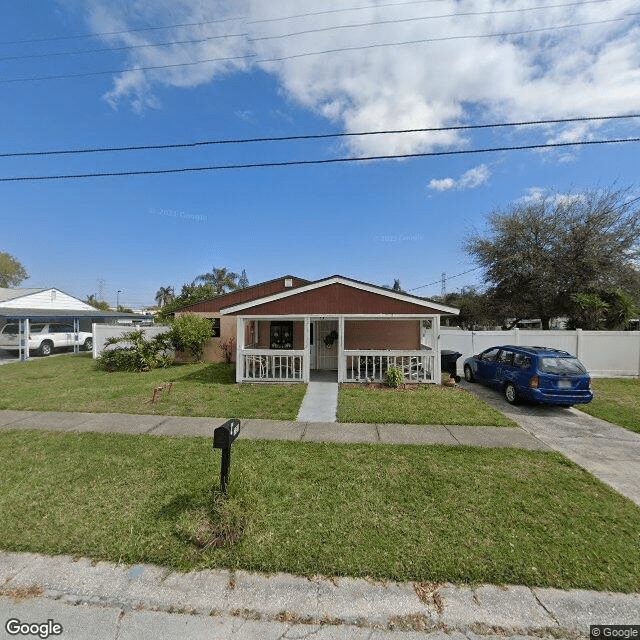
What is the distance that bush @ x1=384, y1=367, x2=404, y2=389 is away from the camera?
29.7 feet

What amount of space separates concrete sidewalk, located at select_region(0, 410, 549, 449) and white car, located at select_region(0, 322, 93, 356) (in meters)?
14.0

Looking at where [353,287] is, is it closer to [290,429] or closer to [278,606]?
[290,429]

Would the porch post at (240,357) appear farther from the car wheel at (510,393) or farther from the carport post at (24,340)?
the carport post at (24,340)

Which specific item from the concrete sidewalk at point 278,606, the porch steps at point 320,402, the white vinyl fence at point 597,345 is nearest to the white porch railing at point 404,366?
the porch steps at point 320,402

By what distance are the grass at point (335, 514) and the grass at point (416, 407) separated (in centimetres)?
156

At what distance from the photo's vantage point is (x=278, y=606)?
2260mm

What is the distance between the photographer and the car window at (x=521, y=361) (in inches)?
302

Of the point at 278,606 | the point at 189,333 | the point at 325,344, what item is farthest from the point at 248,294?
the point at 278,606

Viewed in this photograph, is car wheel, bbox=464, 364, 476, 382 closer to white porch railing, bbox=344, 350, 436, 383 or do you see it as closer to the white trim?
white porch railing, bbox=344, 350, 436, 383

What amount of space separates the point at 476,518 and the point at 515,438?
114 inches

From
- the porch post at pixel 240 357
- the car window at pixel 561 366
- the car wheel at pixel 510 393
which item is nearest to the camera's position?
the car window at pixel 561 366

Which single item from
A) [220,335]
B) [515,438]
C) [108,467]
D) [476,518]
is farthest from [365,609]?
[220,335]

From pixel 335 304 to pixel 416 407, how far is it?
12.9ft

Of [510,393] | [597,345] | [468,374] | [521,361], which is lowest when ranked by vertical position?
[510,393]
